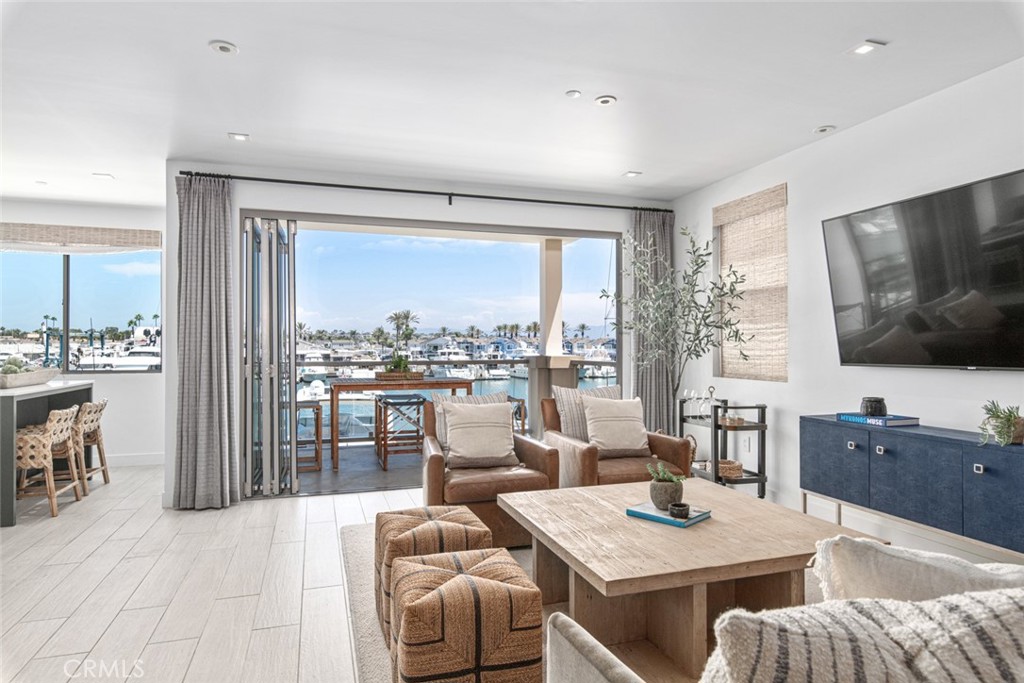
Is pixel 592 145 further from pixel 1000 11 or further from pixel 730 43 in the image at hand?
pixel 1000 11

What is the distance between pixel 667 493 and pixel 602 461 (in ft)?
4.91

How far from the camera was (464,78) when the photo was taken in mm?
3299

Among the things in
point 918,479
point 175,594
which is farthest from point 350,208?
point 918,479

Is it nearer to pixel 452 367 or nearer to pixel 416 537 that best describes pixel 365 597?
pixel 416 537

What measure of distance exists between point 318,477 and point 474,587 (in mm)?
4167

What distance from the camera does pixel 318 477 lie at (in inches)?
223

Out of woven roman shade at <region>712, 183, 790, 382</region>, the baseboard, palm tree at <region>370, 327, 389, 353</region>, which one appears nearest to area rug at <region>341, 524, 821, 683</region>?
woven roman shade at <region>712, 183, 790, 382</region>

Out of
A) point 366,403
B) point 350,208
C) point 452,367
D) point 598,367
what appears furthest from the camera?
point 452,367

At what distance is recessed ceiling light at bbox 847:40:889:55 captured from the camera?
291 centimetres

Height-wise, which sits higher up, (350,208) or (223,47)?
(223,47)

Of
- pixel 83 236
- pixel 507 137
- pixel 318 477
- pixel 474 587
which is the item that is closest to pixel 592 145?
pixel 507 137

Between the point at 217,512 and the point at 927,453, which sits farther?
the point at 217,512

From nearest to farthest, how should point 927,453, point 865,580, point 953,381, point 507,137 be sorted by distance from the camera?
point 865,580, point 927,453, point 953,381, point 507,137

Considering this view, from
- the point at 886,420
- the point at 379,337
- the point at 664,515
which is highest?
the point at 379,337
